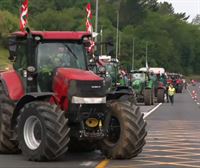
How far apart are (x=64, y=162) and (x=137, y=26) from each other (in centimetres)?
14887

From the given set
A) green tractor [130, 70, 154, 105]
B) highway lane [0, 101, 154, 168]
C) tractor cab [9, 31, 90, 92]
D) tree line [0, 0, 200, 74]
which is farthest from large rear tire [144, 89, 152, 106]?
tree line [0, 0, 200, 74]

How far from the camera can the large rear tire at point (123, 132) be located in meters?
12.7

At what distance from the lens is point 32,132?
41.3ft

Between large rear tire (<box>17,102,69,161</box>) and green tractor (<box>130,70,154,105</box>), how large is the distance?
27617 mm

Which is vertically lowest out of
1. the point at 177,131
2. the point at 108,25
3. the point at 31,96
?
the point at 177,131

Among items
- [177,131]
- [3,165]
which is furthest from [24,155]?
[177,131]

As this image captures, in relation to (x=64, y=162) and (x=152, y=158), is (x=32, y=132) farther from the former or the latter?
(x=152, y=158)

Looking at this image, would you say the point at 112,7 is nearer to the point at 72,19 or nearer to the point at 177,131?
the point at 72,19

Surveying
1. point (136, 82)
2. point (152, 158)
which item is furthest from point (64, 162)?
point (136, 82)

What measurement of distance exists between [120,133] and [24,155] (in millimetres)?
1926

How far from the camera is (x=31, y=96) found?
12750 millimetres

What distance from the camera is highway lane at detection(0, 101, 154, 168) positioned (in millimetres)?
11852

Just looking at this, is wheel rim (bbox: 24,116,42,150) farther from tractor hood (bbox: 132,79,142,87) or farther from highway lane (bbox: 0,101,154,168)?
tractor hood (bbox: 132,79,142,87)

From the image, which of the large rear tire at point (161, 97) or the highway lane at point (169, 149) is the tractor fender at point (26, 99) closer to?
the highway lane at point (169, 149)
